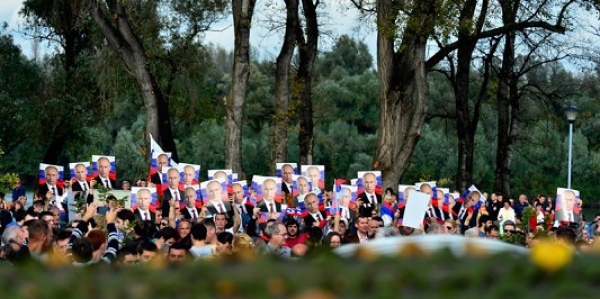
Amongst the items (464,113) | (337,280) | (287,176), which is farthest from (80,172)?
(464,113)

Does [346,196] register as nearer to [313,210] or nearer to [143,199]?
[313,210]

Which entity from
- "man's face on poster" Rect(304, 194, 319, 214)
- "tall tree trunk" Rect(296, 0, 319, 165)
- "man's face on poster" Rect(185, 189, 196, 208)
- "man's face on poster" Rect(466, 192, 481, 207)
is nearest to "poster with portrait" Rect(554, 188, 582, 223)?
"man's face on poster" Rect(466, 192, 481, 207)

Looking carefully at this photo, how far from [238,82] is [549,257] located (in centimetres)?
2592

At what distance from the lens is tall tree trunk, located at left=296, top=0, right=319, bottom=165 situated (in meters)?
31.3

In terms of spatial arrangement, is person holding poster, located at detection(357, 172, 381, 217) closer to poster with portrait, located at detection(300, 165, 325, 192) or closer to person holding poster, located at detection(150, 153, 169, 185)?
poster with portrait, located at detection(300, 165, 325, 192)

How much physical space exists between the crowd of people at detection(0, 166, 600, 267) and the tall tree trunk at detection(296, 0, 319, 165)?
22.5 ft

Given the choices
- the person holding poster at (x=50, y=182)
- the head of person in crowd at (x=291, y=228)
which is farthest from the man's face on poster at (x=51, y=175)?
the head of person in crowd at (x=291, y=228)

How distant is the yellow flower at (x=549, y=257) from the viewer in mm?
2324

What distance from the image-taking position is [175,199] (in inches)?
770

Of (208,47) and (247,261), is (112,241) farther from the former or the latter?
(208,47)

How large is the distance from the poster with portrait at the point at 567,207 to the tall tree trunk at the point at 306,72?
38.4 feet

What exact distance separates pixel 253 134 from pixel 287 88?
36853mm

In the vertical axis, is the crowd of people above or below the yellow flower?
below

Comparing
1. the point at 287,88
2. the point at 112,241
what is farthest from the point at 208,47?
the point at 112,241
